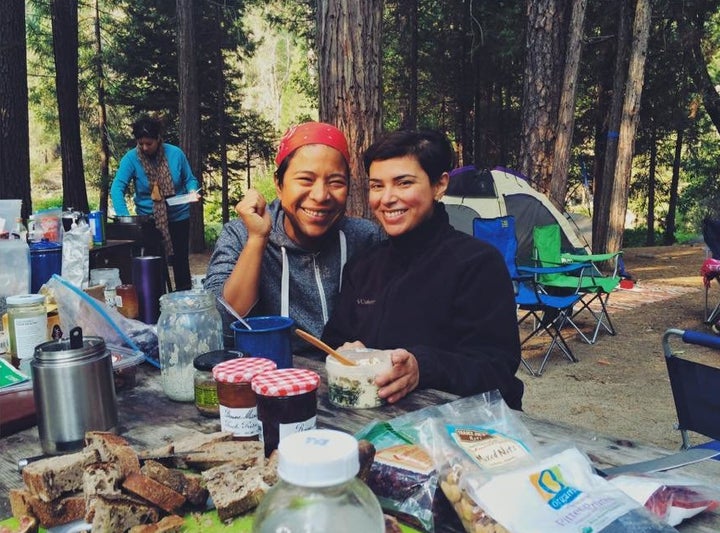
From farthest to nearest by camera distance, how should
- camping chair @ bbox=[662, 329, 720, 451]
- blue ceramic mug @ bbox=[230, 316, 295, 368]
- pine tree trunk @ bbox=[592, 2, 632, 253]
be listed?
pine tree trunk @ bbox=[592, 2, 632, 253], camping chair @ bbox=[662, 329, 720, 451], blue ceramic mug @ bbox=[230, 316, 295, 368]

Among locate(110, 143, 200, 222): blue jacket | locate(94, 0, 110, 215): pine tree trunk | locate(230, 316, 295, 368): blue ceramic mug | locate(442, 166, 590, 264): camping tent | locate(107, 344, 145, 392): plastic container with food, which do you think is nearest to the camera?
locate(230, 316, 295, 368): blue ceramic mug

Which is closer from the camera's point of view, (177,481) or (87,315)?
(177,481)

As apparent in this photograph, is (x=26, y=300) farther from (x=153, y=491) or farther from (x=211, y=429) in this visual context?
(x=153, y=491)

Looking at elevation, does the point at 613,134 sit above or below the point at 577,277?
above

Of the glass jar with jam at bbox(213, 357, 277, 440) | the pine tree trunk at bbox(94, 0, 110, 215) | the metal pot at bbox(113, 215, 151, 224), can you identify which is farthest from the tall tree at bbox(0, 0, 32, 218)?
the pine tree trunk at bbox(94, 0, 110, 215)

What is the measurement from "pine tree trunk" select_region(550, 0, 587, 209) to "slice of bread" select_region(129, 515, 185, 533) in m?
8.02

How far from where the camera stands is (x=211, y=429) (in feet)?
5.13

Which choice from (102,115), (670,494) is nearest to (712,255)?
(670,494)

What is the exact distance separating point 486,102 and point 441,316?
54.2ft

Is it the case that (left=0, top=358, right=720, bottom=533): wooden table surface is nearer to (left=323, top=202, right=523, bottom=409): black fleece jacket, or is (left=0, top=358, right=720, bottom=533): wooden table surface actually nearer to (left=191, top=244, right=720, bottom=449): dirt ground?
(left=323, top=202, right=523, bottom=409): black fleece jacket

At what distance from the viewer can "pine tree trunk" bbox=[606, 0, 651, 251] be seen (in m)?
9.46

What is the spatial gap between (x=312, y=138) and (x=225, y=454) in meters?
1.30

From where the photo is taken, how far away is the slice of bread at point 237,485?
110cm

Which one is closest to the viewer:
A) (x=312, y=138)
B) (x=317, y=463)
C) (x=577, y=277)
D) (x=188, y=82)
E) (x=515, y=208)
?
(x=317, y=463)
